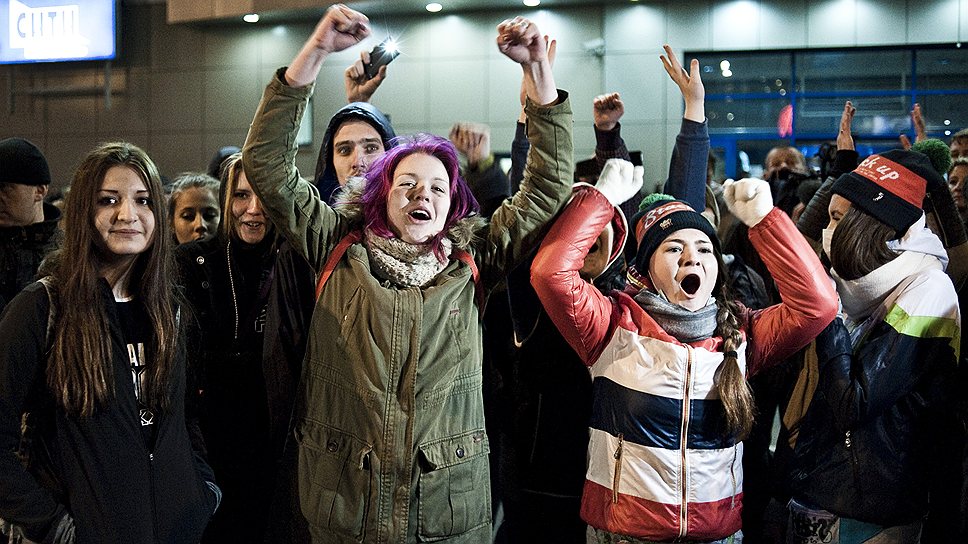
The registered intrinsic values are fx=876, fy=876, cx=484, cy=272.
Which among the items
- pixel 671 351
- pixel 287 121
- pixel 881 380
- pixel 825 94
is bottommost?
pixel 881 380

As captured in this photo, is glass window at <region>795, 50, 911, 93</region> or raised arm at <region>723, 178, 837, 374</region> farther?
glass window at <region>795, 50, 911, 93</region>

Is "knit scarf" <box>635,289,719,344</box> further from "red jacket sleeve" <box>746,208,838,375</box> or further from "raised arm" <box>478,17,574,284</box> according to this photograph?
"raised arm" <box>478,17,574,284</box>

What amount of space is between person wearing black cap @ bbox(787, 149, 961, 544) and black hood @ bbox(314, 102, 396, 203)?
176 centimetres

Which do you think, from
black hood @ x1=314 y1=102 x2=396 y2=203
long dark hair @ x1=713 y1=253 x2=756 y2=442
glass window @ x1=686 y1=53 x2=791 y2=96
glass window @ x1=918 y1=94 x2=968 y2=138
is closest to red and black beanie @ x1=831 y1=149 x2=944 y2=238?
long dark hair @ x1=713 y1=253 x2=756 y2=442

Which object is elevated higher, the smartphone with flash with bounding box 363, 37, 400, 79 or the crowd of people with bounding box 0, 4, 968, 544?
the smartphone with flash with bounding box 363, 37, 400, 79

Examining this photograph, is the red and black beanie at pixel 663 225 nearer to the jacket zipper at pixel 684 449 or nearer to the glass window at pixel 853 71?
the jacket zipper at pixel 684 449

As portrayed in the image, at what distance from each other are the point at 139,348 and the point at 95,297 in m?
0.22

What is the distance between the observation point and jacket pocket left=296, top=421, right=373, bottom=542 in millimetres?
2543

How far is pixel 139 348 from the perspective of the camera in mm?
2658

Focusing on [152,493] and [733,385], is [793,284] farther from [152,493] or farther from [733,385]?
[152,493]

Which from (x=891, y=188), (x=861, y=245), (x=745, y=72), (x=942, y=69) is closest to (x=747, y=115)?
(x=745, y=72)

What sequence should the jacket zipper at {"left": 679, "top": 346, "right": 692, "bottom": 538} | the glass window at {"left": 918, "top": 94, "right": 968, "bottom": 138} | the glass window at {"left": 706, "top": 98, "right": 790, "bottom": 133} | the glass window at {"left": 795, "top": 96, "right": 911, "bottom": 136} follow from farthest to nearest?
1. the glass window at {"left": 706, "top": 98, "right": 790, "bottom": 133}
2. the glass window at {"left": 795, "top": 96, "right": 911, "bottom": 136}
3. the glass window at {"left": 918, "top": 94, "right": 968, "bottom": 138}
4. the jacket zipper at {"left": 679, "top": 346, "right": 692, "bottom": 538}

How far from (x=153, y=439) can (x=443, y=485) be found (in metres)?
0.87

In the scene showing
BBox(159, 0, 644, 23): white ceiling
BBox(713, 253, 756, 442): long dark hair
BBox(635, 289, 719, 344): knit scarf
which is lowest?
BBox(713, 253, 756, 442): long dark hair
